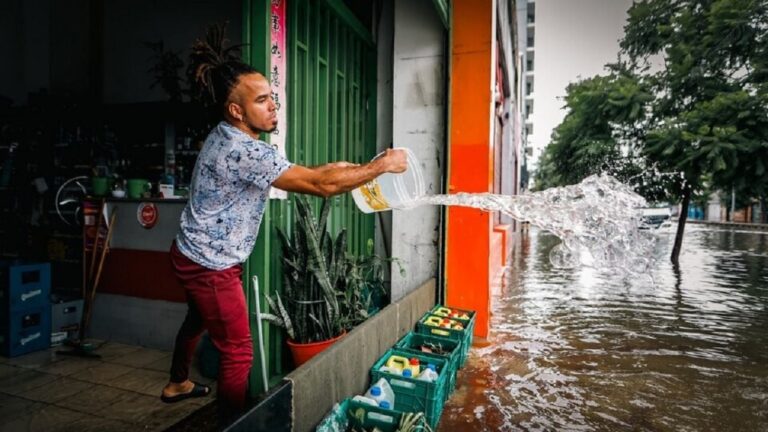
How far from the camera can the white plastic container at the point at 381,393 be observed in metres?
2.64

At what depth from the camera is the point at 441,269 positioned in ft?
15.8

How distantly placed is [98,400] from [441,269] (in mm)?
3399

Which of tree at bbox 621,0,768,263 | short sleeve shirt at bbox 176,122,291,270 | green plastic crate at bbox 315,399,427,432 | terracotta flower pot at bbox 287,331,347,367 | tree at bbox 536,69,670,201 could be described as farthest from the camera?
tree at bbox 536,69,670,201

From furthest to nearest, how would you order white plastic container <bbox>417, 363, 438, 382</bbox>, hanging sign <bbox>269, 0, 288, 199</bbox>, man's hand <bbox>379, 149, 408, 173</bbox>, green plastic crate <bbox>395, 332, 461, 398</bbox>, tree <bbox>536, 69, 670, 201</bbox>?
tree <bbox>536, 69, 670, 201</bbox> → green plastic crate <bbox>395, 332, 461, 398</bbox> → hanging sign <bbox>269, 0, 288, 199</bbox> → white plastic container <bbox>417, 363, 438, 382</bbox> → man's hand <bbox>379, 149, 408, 173</bbox>

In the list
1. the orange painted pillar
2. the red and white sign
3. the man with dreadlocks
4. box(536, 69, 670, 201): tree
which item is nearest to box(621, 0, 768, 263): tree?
box(536, 69, 670, 201): tree

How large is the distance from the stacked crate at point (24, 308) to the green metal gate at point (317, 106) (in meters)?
2.63

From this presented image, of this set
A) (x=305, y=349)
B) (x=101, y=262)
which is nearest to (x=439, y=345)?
(x=305, y=349)

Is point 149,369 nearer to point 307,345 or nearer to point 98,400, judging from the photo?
point 98,400

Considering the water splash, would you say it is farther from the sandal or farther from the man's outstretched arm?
the sandal

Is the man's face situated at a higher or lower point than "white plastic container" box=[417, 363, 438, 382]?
higher

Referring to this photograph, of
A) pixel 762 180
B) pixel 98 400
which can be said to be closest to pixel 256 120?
pixel 98 400

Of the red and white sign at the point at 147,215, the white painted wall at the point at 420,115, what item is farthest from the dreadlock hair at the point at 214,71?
the white painted wall at the point at 420,115

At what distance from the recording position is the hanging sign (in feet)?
9.28

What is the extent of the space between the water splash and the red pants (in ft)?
8.52
